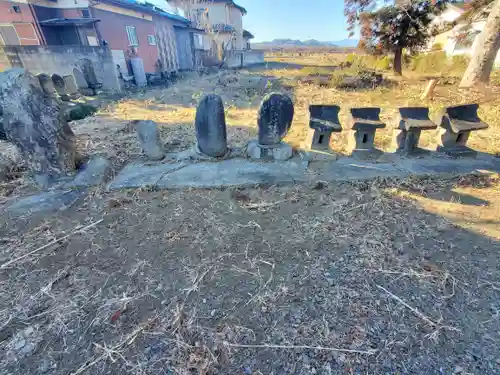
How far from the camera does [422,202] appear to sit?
9.21 feet

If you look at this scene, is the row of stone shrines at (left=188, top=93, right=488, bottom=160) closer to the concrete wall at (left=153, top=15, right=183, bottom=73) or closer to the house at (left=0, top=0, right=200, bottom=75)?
the house at (left=0, top=0, right=200, bottom=75)

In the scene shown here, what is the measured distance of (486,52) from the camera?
23.5 ft

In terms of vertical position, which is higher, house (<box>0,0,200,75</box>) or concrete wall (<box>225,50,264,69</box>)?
house (<box>0,0,200,75</box>)

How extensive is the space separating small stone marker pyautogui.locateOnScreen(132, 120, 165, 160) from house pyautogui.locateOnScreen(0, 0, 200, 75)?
8761mm

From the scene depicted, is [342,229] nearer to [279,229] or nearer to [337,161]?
[279,229]

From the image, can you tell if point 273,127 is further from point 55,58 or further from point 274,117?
point 55,58

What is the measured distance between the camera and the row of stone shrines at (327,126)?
334 centimetres

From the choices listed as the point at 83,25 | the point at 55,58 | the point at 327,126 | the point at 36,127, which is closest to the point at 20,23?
the point at 83,25

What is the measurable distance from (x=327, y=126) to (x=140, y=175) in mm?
2615

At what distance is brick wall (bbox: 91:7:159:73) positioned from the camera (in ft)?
38.1

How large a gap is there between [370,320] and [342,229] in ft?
3.06

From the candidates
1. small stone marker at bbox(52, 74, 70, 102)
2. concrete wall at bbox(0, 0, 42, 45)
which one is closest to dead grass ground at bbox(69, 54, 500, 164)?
small stone marker at bbox(52, 74, 70, 102)

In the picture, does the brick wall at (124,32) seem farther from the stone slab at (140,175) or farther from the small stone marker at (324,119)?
the small stone marker at (324,119)

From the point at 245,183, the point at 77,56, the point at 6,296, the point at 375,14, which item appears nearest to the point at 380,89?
the point at 375,14
